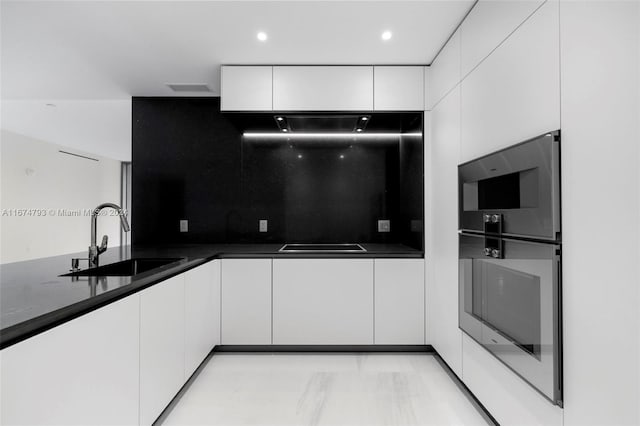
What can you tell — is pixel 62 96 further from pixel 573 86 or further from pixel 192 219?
pixel 573 86

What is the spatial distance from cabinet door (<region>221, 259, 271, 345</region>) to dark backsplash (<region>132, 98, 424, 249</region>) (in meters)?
0.66

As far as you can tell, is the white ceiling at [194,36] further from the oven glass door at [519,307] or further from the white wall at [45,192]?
the white wall at [45,192]

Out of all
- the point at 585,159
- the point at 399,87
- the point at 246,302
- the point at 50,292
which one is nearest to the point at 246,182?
the point at 246,302

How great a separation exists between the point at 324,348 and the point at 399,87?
2.23m

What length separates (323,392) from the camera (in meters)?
2.17

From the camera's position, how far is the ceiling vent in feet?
10.3

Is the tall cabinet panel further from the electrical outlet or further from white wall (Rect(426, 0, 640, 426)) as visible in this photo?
the electrical outlet

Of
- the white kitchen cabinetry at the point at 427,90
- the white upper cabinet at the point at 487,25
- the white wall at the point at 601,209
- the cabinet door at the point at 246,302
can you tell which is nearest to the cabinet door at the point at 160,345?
the cabinet door at the point at 246,302

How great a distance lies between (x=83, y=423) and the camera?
3.71 feet

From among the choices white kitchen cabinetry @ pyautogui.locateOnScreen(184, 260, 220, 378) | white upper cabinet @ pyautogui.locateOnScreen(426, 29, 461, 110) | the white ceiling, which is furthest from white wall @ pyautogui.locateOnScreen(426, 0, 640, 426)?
white kitchen cabinetry @ pyautogui.locateOnScreen(184, 260, 220, 378)

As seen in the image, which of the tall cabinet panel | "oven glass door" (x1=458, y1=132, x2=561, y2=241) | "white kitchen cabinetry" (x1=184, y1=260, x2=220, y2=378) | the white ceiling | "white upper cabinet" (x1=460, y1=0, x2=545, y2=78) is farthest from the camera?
the tall cabinet panel

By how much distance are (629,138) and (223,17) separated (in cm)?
213

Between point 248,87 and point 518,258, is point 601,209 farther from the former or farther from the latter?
point 248,87

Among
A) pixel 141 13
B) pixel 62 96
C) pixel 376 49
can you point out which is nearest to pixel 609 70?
pixel 376 49
